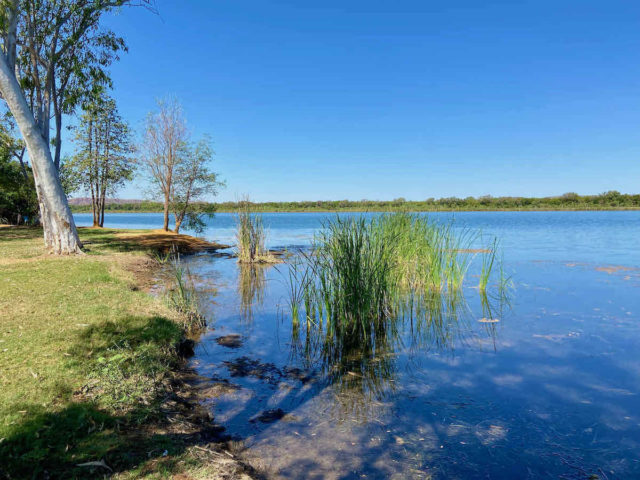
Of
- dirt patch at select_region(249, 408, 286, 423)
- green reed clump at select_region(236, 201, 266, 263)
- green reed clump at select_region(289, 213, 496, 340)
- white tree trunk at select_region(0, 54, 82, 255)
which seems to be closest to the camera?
dirt patch at select_region(249, 408, 286, 423)

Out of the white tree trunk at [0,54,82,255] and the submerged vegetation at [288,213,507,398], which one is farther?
the white tree trunk at [0,54,82,255]

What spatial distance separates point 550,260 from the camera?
586 inches

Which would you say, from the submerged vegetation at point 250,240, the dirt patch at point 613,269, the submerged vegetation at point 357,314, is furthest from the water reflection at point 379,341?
the submerged vegetation at point 250,240

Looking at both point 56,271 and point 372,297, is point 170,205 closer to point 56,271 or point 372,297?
point 56,271

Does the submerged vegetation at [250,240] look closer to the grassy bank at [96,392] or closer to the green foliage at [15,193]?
the grassy bank at [96,392]

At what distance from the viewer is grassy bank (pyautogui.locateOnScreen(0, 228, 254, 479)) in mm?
2770

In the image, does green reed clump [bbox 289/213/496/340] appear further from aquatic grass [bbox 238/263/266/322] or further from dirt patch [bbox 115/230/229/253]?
dirt patch [bbox 115/230/229/253]

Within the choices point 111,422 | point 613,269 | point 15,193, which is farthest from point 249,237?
point 15,193

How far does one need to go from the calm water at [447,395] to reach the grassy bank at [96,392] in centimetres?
52

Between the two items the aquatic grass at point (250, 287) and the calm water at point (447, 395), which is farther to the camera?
the aquatic grass at point (250, 287)

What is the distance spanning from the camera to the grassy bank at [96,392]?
2770 mm

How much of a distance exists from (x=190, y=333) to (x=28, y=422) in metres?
3.67

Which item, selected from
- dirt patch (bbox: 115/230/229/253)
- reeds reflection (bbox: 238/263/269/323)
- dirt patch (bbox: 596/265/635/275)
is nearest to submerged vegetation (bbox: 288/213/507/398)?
reeds reflection (bbox: 238/263/269/323)

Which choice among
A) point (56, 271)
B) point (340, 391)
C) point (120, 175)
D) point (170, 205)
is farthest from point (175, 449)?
point (120, 175)
